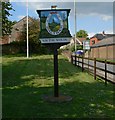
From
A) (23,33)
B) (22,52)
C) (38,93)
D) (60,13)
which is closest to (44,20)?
(60,13)

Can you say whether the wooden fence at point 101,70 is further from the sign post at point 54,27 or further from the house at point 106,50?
the house at point 106,50

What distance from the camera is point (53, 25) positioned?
895 cm

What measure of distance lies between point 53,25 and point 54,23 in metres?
0.07

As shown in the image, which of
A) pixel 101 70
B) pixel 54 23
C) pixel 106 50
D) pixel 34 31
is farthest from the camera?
pixel 34 31

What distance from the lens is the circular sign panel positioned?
8.88 meters

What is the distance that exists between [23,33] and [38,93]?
4986cm

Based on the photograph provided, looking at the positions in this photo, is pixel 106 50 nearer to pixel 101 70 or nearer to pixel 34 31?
pixel 34 31

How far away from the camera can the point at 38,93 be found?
984 centimetres

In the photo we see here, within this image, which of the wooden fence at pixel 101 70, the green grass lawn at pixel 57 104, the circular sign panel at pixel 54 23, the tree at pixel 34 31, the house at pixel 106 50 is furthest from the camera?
the tree at pixel 34 31

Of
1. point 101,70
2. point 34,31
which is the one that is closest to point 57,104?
point 101,70

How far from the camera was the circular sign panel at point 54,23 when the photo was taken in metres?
8.88

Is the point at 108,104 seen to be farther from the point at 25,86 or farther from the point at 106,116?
the point at 25,86

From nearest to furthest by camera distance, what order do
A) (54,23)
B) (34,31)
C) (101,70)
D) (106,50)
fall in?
(54,23), (101,70), (106,50), (34,31)

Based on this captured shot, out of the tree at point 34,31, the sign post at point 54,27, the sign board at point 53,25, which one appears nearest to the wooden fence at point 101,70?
the sign post at point 54,27
